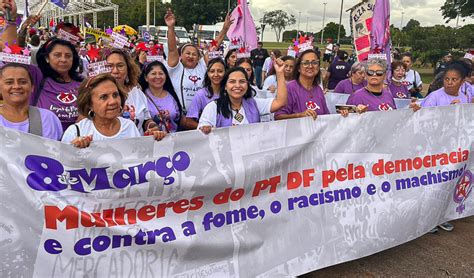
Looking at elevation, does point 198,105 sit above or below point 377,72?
below

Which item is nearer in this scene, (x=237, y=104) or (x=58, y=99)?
(x=58, y=99)

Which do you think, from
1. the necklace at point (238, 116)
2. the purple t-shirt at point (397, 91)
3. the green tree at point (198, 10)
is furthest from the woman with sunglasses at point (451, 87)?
the green tree at point (198, 10)

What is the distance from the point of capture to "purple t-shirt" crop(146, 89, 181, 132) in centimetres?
393

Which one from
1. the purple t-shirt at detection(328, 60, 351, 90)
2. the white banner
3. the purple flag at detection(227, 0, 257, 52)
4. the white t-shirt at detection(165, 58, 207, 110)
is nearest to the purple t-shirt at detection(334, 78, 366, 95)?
the white banner

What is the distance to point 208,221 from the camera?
116 inches

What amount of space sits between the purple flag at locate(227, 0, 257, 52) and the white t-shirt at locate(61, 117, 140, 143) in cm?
491

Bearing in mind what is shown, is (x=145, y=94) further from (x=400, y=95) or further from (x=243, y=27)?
(x=243, y=27)

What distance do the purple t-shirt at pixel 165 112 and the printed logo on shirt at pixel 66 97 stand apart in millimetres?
793

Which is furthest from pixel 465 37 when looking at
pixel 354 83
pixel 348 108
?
pixel 348 108

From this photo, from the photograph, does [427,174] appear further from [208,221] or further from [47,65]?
[47,65]

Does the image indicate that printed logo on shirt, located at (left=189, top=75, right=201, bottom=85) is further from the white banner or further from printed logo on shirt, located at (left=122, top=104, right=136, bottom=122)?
the white banner

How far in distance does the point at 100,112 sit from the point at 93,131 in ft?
0.46

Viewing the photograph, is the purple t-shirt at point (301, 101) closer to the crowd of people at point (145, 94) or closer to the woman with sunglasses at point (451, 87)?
the crowd of people at point (145, 94)

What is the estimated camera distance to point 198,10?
2552 inches
